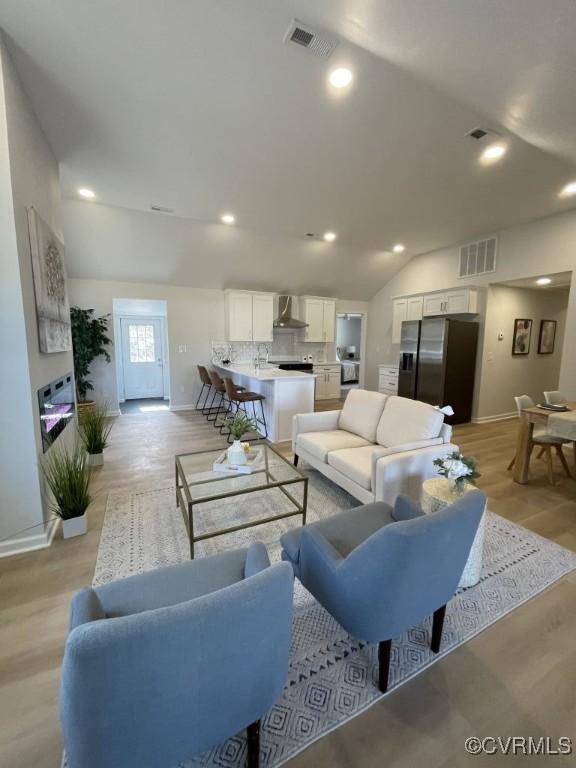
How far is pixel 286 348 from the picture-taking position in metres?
7.49

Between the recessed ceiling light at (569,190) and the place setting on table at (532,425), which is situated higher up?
the recessed ceiling light at (569,190)

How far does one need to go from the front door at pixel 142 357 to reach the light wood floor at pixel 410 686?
5.57m

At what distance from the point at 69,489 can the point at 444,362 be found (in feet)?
16.5

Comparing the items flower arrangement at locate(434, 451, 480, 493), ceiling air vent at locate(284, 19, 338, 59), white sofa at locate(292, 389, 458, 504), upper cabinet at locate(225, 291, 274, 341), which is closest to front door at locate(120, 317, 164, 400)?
upper cabinet at locate(225, 291, 274, 341)

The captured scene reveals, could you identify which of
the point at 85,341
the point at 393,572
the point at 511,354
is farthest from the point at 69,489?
the point at 511,354

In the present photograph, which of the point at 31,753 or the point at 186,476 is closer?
the point at 31,753

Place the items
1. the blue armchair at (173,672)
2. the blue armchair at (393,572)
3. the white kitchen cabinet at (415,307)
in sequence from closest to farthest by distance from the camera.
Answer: the blue armchair at (173,672) < the blue armchair at (393,572) < the white kitchen cabinet at (415,307)

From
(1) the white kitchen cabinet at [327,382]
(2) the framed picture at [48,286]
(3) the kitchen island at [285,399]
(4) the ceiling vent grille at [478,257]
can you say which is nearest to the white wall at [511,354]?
(4) the ceiling vent grille at [478,257]

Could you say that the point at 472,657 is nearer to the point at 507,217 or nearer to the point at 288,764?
the point at 288,764

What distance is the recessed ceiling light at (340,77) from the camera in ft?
7.11

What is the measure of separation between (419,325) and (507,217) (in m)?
1.87

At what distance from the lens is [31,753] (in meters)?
1.12

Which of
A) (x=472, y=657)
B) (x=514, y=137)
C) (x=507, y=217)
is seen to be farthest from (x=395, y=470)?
(x=507, y=217)

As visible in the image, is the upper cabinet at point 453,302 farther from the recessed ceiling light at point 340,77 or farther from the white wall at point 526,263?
the recessed ceiling light at point 340,77
